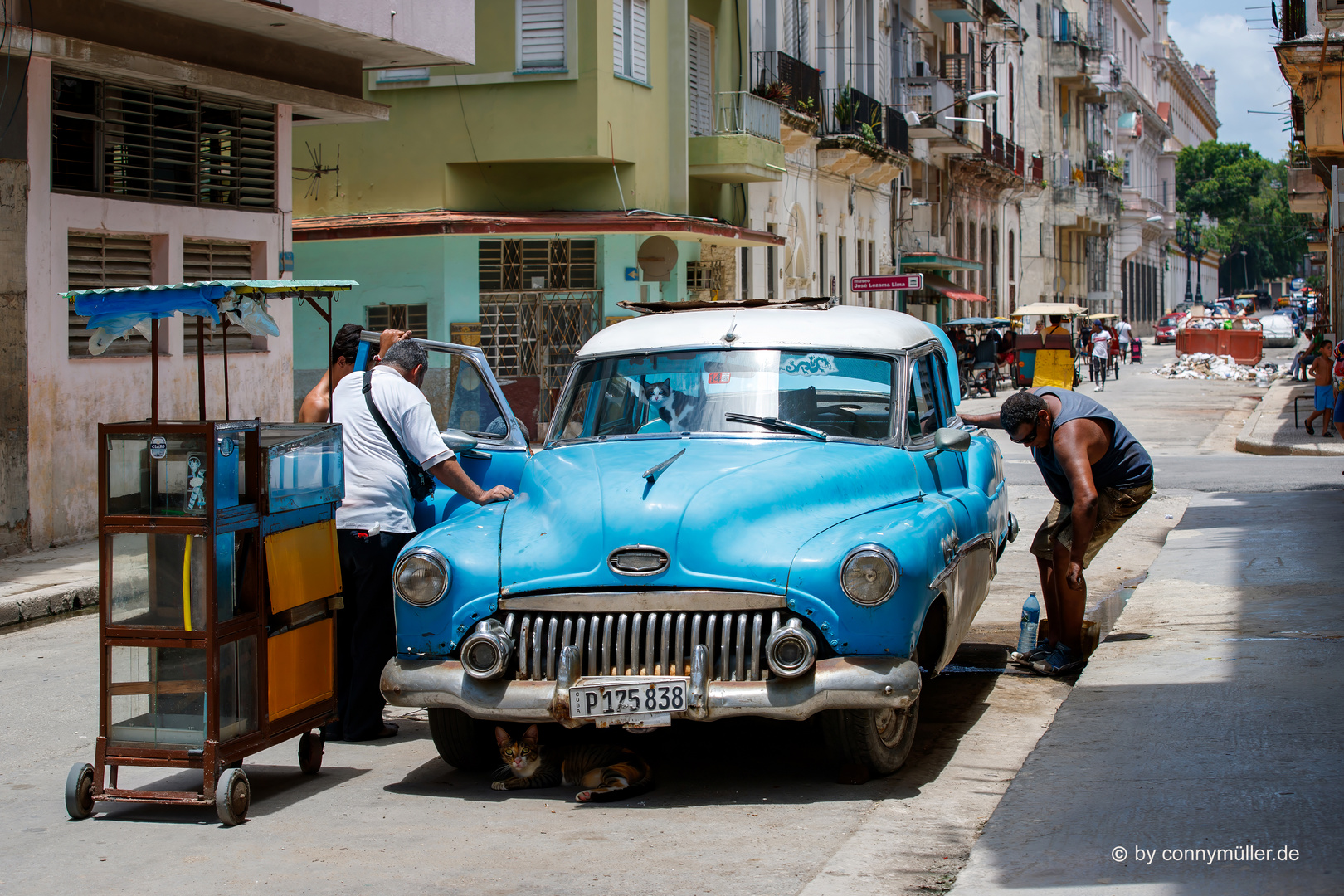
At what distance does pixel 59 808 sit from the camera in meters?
5.55

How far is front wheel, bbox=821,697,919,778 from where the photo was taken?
5434 millimetres

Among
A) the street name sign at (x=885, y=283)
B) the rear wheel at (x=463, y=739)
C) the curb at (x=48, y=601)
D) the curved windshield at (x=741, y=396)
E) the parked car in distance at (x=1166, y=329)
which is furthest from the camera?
the parked car in distance at (x=1166, y=329)

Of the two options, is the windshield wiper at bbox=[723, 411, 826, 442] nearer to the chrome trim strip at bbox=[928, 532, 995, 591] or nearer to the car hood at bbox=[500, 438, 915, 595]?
the car hood at bbox=[500, 438, 915, 595]

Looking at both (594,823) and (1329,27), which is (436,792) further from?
(1329,27)

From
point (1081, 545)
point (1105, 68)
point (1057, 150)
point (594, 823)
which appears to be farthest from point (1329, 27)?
point (1105, 68)

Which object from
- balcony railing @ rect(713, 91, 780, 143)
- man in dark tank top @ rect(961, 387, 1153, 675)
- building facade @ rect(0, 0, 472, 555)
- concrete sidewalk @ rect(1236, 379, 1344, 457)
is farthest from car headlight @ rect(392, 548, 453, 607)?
balcony railing @ rect(713, 91, 780, 143)

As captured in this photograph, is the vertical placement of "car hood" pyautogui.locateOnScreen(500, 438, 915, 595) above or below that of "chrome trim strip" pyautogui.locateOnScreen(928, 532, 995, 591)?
above

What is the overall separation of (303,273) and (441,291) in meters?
2.54

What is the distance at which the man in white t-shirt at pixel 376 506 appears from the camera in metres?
6.45

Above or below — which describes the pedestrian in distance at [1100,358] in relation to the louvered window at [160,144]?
below

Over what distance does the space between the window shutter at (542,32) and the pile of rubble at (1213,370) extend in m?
27.2

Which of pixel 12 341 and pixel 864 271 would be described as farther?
pixel 864 271

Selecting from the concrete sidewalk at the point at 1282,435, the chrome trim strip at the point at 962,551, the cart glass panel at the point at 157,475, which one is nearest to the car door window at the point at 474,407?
the cart glass panel at the point at 157,475

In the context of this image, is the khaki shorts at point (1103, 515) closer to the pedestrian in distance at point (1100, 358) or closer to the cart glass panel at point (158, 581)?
the cart glass panel at point (158, 581)
